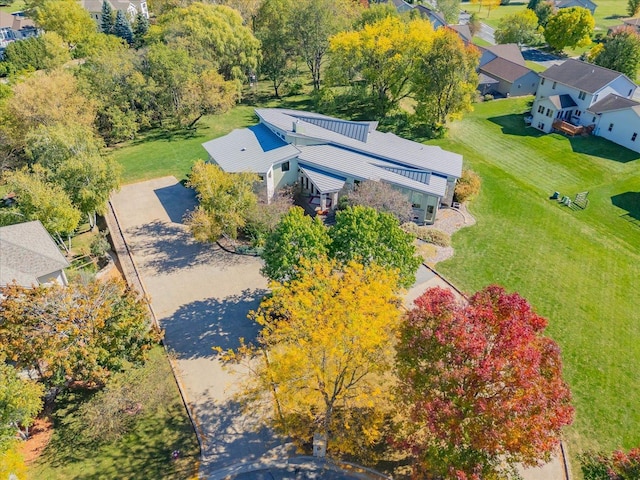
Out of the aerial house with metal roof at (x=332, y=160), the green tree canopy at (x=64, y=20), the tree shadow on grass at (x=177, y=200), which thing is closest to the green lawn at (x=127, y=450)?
the tree shadow on grass at (x=177, y=200)

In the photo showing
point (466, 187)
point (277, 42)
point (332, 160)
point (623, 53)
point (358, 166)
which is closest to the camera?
point (358, 166)

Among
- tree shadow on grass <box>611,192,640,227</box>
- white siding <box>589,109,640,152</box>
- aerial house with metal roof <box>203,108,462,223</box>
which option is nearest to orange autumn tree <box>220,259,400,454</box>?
aerial house with metal roof <box>203,108,462,223</box>

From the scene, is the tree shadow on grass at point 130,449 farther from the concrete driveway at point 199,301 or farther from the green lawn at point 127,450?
the concrete driveway at point 199,301

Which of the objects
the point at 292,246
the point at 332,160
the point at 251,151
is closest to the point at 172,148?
the point at 251,151

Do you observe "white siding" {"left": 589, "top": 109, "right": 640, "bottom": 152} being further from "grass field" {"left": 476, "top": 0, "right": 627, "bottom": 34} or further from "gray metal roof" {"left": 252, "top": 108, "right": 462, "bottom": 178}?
"grass field" {"left": 476, "top": 0, "right": 627, "bottom": 34}

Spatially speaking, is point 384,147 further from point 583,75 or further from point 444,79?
point 583,75

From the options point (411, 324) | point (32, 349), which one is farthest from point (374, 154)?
point (32, 349)
